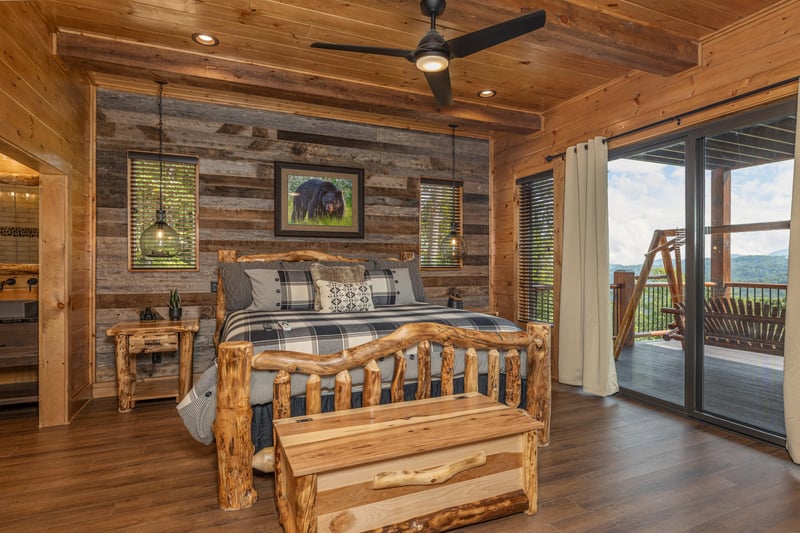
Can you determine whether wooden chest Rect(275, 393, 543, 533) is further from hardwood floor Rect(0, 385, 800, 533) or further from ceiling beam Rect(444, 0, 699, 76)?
ceiling beam Rect(444, 0, 699, 76)

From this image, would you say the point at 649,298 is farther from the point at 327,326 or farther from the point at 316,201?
the point at 316,201

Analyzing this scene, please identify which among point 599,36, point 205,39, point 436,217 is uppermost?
point 205,39

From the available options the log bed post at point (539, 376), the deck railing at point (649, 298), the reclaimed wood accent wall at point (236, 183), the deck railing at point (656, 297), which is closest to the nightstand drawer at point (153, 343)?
the reclaimed wood accent wall at point (236, 183)

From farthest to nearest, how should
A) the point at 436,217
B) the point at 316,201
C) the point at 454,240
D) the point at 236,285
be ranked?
the point at 436,217 < the point at 454,240 < the point at 316,201 < the point at 236,285

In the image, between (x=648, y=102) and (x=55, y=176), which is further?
(x=648, y=102)

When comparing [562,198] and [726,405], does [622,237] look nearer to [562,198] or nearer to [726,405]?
[562,198]

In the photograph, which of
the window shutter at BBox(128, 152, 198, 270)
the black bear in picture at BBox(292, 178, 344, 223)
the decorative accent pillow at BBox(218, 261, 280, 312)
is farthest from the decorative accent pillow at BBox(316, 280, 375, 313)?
the window shutter at BBox(128, 152, 198, 270)

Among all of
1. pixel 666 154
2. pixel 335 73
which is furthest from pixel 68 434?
pixel 666 154

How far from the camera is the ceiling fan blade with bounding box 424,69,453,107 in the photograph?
257cm

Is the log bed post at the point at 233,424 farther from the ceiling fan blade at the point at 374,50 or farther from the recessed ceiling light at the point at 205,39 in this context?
the recessed ceiling light at the point at 205,39

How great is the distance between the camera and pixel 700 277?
10.7ft

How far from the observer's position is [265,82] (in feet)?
11.9

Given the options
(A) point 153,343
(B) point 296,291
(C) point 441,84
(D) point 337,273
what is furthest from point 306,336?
(A) point 153,343

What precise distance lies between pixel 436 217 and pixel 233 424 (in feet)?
11.7
